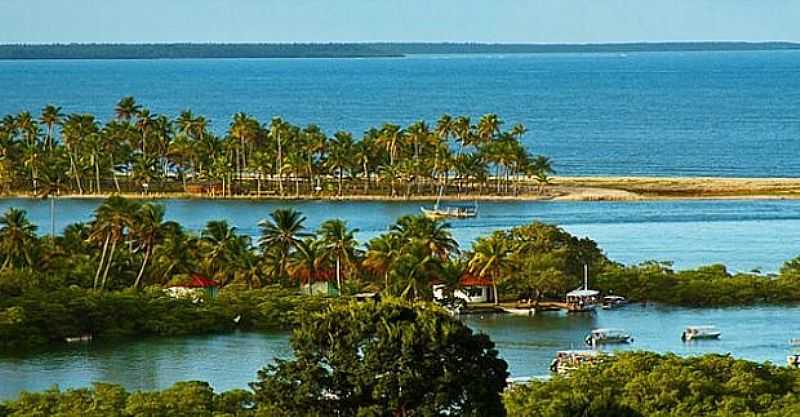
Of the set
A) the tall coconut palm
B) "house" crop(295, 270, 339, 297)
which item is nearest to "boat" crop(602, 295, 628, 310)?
"house" crop(295, 270, 339, 297)

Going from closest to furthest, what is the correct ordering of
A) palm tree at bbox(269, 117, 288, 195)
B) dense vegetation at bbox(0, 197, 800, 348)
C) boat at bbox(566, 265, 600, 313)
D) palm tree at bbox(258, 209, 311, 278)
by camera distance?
dense vegetation at bbox(0, 197, 800, 348)
boat at bbox(566, 265, 600, 313)
palm tree at bbox(258, 209, 311, 278)
palm tree at bbox(269, 117, 288, 195)

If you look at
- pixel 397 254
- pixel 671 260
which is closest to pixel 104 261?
pixel 397 254

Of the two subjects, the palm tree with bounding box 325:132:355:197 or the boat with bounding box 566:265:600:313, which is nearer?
the boat with bounding box 566:265:600:313

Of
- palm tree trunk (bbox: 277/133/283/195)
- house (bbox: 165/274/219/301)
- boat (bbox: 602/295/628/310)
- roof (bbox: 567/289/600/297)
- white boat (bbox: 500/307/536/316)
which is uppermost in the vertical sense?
palm tree trunk (bbox: 277/133/283/195)

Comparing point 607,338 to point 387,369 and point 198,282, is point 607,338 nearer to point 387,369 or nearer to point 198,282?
point 198,282

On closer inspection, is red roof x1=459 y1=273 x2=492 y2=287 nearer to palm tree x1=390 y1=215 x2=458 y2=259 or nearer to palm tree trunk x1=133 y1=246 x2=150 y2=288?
palm tree x1=390 y1=215 x2=458 y2=259

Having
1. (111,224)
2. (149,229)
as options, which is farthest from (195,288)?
(111,224)

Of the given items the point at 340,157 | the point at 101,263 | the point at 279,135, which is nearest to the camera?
the point at 101,263

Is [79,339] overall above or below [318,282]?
below
